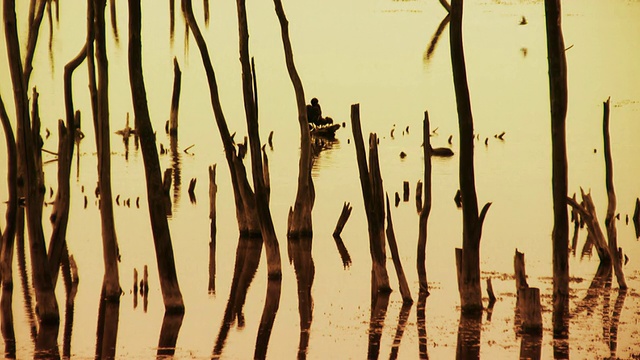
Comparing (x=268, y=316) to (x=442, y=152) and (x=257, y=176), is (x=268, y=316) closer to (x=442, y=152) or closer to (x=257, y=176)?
(x=257, y=176)

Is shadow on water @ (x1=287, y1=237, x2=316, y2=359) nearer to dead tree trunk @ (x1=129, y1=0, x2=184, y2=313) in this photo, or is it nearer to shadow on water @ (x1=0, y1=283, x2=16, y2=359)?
dead tree trunk @ (x1=129, y1=0, x2=184, y2=313)

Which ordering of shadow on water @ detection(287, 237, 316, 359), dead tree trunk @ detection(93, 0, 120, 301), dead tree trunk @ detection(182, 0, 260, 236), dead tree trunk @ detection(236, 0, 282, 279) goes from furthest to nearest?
dead tree trunk @ detection(182, 0, 260, 236) → dead tree trunk @ detection(236, 0, 282, 279) → shadow on water @ detection(287, 237, 316, 359) → dead tree trunk @ detection(93, 0, 120, 301)

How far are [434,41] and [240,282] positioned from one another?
37275 millimetres

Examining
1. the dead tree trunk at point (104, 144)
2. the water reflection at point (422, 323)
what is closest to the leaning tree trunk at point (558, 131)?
the water reflection at point (422, 323)

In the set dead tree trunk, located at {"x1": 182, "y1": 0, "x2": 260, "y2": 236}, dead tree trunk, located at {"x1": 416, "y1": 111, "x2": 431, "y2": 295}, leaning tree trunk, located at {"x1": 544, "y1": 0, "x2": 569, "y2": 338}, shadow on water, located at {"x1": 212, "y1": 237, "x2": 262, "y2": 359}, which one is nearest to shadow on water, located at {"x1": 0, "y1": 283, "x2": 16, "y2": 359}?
shadow on water, located at {"x1": 212, "y1": 237, "x2": 262, "y2": 359}

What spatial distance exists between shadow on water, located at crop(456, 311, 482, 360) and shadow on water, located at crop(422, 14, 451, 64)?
3385 centimetres

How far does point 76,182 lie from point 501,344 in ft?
42.7

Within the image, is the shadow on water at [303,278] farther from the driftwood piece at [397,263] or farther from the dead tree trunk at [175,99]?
the dead tree trunk at [175,99]

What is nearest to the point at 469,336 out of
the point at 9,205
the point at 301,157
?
the point at 301,157

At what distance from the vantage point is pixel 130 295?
1466 cm

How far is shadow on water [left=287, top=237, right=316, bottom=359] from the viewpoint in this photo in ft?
43.4

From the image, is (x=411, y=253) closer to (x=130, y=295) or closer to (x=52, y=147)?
(x=130, y=295)

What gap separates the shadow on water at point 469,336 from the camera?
12.4 metres

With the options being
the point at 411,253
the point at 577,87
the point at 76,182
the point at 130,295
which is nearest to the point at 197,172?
the point at 76,182
